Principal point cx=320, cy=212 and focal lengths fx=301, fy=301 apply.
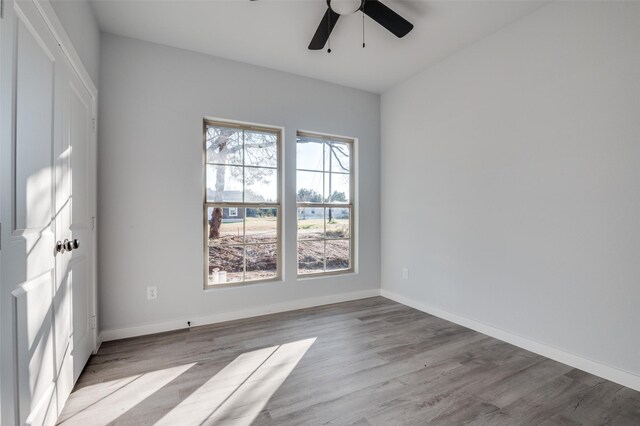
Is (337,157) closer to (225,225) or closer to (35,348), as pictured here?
(225,225)

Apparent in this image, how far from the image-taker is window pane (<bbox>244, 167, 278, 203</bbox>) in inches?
133

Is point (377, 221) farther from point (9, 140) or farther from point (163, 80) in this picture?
point (9, 140)

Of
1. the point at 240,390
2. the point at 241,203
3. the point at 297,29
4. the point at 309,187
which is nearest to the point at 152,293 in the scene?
the point at 241,203

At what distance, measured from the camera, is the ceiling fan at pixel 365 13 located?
2100mm

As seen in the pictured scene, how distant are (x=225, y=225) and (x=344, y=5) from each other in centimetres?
229

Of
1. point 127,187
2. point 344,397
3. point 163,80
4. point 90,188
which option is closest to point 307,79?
point 163,80

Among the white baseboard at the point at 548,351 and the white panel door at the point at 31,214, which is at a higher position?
the white panel door at the point at 31,214

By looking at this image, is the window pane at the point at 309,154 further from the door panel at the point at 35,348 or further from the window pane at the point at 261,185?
the door panel at the point at 35,348

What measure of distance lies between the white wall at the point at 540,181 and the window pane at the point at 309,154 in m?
1.18

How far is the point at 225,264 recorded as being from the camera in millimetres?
3262

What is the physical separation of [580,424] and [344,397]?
1.31 m

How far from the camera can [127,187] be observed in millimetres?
2766

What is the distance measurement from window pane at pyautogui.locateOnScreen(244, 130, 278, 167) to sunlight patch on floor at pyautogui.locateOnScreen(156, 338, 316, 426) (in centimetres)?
196

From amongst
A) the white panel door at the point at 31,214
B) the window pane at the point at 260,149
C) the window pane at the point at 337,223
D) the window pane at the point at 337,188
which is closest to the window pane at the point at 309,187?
the window pane at the point at 337,188
